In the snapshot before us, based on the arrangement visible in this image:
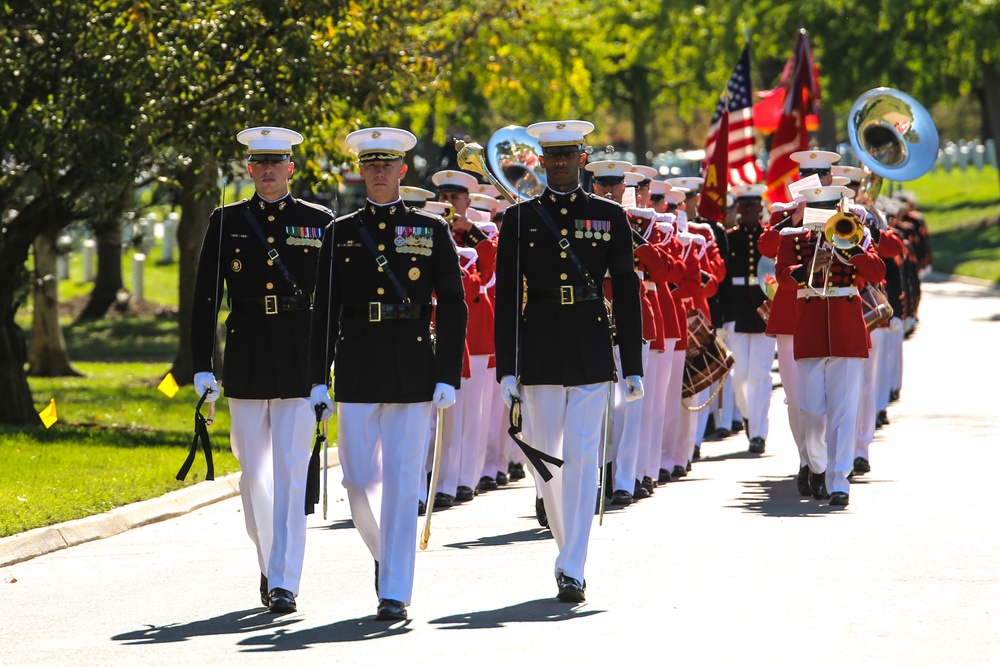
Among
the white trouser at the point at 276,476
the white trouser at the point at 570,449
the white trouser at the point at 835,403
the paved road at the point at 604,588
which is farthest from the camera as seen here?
the white trouser at the point at 835,403

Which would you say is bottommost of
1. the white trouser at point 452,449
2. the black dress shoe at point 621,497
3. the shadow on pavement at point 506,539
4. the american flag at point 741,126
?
the shadow on pavement at point 506,539

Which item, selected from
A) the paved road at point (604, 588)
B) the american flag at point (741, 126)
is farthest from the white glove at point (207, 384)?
the american flag at point (741, 126)

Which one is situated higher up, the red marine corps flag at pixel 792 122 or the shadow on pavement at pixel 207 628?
the red marine corps flag at pixel 792 122

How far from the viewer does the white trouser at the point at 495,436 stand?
13195 millimetres

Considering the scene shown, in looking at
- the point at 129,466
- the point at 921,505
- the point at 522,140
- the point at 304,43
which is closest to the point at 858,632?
the point at 921,505

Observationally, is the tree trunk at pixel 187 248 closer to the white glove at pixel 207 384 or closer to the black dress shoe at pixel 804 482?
the black dress shoe at pixel 804 482

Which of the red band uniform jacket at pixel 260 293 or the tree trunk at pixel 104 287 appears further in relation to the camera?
the tree trunk at pixel 104 287

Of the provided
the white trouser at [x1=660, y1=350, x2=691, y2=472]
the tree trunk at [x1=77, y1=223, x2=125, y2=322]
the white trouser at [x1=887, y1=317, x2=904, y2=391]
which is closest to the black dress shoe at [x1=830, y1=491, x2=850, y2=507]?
Answer: the white trouser at [x1=660, y1=350, x2=691, y2=472]

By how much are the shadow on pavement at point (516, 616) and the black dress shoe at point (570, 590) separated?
3cm

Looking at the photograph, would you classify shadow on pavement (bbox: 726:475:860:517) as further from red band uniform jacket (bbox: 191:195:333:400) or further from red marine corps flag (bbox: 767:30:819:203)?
red marine corps flag (bbox: 767:30:819:203)

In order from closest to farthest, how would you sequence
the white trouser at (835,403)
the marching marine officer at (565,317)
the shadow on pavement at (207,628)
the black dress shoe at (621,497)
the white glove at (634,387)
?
the shadow on pavement at (207,628), the marching marine officer at (565,317), the white glove at (634,387), the white trouser at (835,403), the black dress shoe at (621,497)

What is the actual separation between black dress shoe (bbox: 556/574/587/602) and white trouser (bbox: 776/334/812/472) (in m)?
4.04

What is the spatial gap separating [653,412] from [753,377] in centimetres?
306

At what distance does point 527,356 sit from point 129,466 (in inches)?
226
